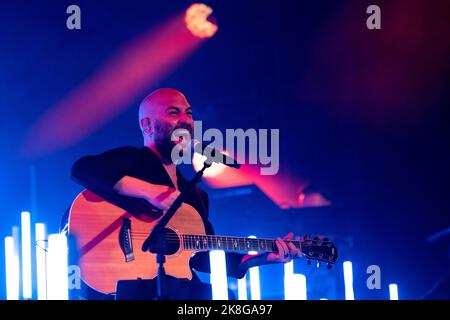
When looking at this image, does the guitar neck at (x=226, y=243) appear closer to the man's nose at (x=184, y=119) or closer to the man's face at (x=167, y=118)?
the man's face at (x=167, y=118)

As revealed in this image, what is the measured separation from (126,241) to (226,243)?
0.66 meters

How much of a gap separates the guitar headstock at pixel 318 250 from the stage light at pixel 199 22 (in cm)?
230

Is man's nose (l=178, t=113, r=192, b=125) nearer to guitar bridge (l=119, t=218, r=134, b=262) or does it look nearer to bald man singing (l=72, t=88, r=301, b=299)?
bald man singing (l=72, t=88, r=301, b=299)

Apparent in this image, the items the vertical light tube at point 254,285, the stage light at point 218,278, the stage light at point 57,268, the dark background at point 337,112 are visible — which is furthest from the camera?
the dark background at point 337,112

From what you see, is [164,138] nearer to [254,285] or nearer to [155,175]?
[155,175]

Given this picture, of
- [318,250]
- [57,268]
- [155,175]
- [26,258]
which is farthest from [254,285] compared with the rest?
[57,268]

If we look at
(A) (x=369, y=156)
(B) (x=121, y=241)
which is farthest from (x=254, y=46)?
(B) (x=121, y=241)

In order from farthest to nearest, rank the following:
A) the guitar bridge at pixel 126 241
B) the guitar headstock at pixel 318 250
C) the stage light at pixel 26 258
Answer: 1. the guitar headstock at pixel 318 250
2. the stage light at pixel 26 258
3. the guitar bridge at pixel 126 241

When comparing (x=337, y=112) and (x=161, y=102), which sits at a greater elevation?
(x=337, y=112)

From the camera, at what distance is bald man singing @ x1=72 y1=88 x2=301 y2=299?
367cm

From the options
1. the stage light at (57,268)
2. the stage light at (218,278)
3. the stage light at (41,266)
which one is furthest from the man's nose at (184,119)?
the stage light at (57,268)

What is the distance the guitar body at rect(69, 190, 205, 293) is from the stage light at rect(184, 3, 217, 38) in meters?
2.64

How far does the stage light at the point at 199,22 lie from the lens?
5883 millimetres

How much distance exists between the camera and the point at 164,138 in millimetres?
4113
